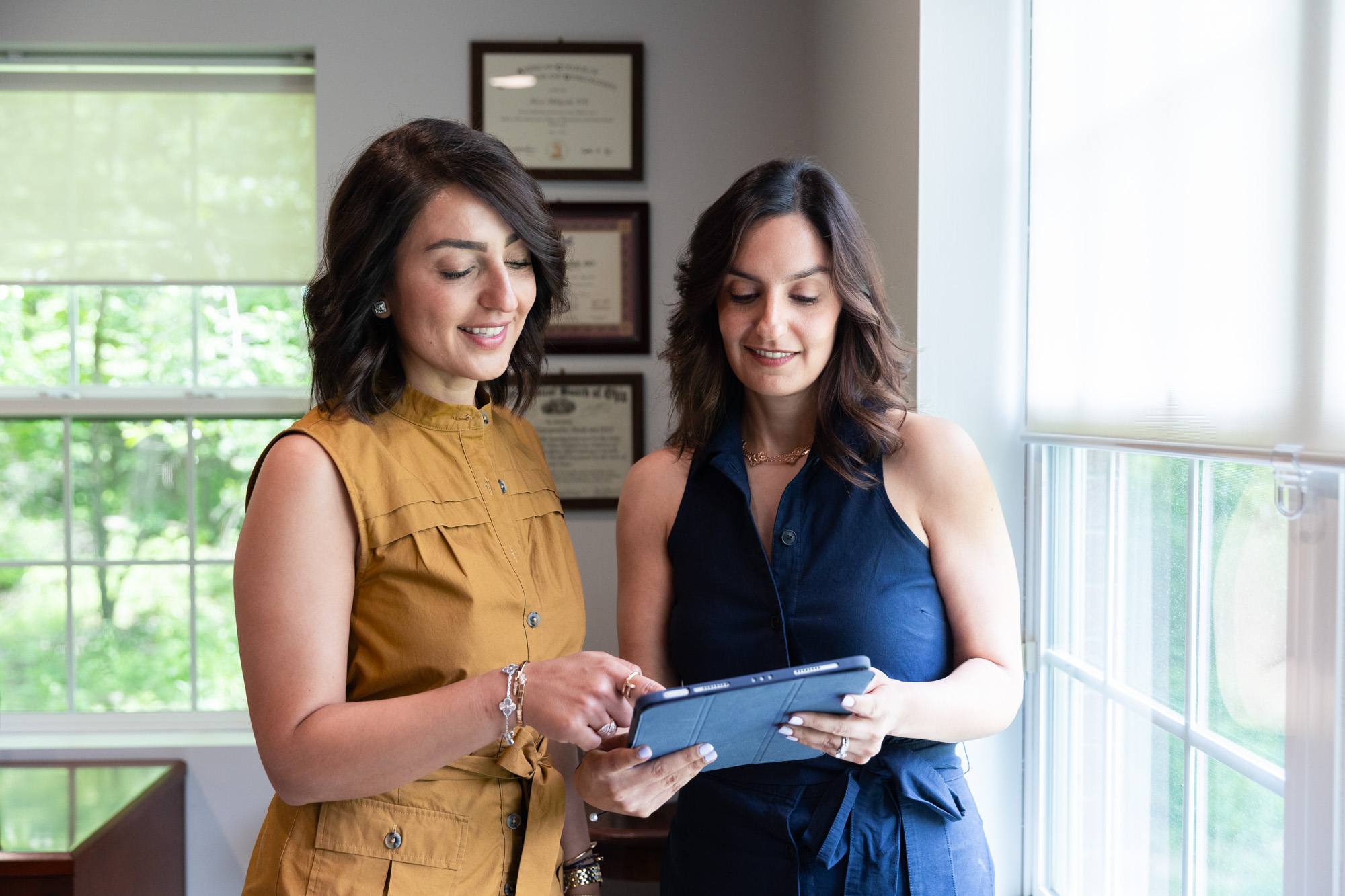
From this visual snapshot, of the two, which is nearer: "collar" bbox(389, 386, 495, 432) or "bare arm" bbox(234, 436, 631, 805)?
"bare arm" bbox(234, 436, 631, 805)

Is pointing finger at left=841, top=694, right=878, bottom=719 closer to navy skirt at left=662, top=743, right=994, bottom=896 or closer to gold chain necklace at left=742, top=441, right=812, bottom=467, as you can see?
navy skirt at left=662, top=743, right=994, bottom=896

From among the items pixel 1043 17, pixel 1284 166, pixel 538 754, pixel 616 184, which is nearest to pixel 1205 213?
pixel 1284 166

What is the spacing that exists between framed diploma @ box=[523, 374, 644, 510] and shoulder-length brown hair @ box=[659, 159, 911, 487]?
147 cm

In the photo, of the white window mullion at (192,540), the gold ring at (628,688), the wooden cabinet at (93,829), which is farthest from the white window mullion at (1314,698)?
the white window mullion at (192,540)

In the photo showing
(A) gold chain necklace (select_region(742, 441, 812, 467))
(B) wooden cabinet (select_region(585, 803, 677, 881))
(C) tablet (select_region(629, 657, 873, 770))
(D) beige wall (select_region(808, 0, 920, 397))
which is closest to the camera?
(C) tablet (select_region(629, 657, 873, 770))

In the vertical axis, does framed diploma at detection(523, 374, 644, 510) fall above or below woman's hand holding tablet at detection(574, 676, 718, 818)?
above

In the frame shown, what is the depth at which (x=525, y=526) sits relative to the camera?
4.14ft

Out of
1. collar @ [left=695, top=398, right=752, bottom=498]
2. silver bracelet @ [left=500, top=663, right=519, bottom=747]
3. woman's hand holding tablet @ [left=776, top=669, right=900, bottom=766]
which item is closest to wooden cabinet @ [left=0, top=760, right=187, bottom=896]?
silver bracelet @ [left=500, top=663, right=519, bottom=747]

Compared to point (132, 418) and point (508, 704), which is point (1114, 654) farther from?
point (132, 418)

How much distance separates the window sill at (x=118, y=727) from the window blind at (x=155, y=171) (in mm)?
1328

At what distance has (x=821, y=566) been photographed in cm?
122

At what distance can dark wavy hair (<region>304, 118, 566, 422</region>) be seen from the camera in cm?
113

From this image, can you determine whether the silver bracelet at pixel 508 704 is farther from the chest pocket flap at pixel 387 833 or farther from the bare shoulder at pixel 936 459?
the bare shoulder at pixel 936 459

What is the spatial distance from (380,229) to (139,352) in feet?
7.15
